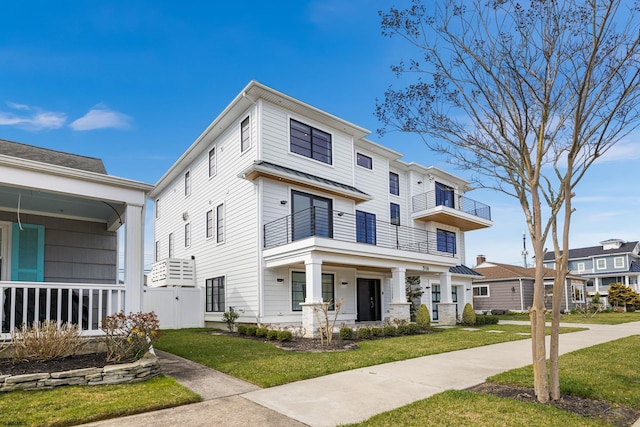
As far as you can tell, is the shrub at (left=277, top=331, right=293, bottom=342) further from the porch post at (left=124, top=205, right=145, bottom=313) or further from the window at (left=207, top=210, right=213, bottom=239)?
the window at (left=207, top=210, right=213, bottom=239)

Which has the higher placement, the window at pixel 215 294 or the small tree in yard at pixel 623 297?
the window at pixel 215 294

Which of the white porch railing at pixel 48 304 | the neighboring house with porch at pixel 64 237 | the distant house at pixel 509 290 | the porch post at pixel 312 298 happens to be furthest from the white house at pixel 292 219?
the distant house at pixel 509 290

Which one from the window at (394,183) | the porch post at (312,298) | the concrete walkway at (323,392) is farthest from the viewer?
the window at (394,183)

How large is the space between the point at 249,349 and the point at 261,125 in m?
8.07

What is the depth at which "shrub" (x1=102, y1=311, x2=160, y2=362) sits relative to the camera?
7.00m

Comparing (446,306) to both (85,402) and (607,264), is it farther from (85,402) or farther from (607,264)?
(607,264)

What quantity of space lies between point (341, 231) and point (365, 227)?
2495 mm

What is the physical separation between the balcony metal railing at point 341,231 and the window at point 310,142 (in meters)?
2.24

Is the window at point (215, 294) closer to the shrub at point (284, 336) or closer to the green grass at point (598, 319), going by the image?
the shrub at point (284, 336)

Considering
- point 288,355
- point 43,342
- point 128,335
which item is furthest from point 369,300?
point 43,342

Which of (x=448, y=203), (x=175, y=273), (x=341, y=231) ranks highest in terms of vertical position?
(x=448, y=203)

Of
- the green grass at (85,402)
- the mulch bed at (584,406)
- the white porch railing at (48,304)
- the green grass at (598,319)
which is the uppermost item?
the white porch railing at (48,304)

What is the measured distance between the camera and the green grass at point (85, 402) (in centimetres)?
476

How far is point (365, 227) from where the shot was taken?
19656mm
